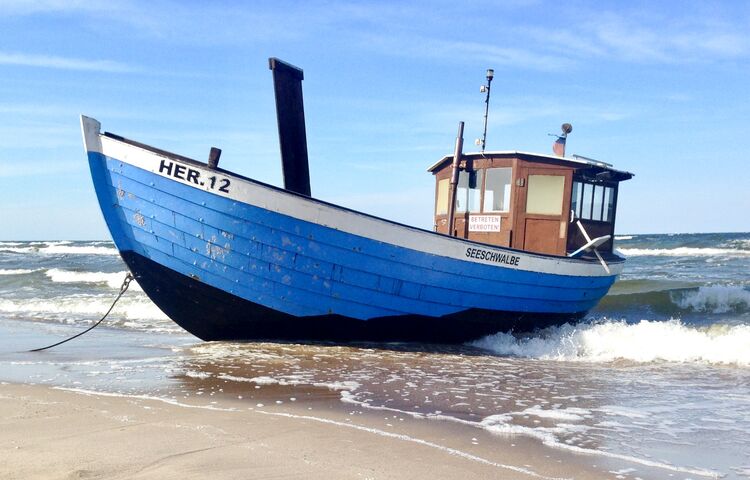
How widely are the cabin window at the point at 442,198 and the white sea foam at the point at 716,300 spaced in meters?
6.93

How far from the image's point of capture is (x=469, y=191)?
10102 mm

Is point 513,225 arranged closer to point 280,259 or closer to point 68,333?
point 280,259

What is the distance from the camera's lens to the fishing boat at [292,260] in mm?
7277

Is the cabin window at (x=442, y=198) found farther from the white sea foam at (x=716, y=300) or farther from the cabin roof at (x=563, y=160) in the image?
the white sea foam at (x=716, y=300)

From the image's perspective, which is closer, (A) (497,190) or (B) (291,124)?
(B) (291,124)

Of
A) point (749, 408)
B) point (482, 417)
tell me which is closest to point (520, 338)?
point (749, 408)

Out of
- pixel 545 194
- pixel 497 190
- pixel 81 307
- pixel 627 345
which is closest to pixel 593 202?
pixel 545 194

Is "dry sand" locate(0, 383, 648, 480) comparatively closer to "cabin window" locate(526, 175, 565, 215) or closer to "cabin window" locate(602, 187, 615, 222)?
"cabin window" locate(526, 175, 565, 215)

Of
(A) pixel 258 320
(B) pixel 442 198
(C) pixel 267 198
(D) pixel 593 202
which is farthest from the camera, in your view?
(B) pixel 442 198

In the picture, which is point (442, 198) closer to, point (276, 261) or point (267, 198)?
point (276, 261)

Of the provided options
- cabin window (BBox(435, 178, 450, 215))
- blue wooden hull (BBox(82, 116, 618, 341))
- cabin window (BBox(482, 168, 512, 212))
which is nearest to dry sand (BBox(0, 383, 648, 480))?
blue wooden hull (BBox(82, 116, 618, 341))

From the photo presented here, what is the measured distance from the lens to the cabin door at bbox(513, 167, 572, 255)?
964 centimetres

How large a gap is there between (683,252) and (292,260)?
32.0 meters

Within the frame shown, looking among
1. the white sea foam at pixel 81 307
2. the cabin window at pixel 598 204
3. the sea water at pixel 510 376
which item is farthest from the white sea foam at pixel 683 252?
the white sea foam at pixel 81 307
